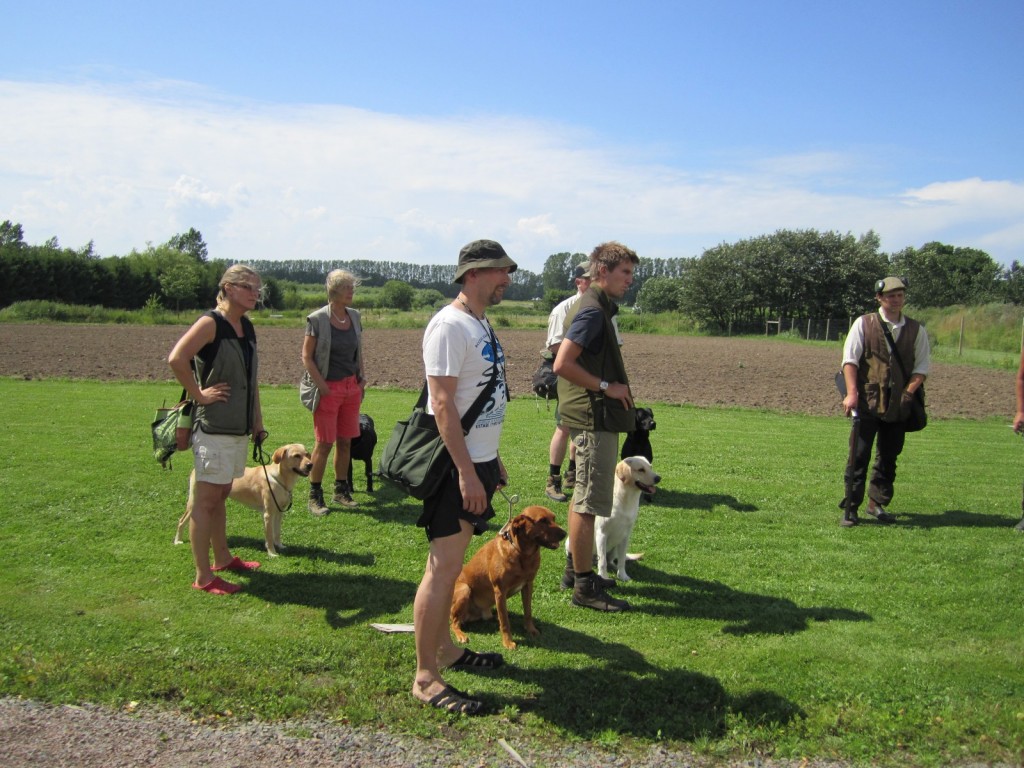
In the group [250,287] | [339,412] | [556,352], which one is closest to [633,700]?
[250,287]

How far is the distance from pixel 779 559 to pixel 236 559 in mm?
4361

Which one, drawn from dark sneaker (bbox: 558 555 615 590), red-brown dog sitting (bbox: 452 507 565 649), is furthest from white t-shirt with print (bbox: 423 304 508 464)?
dark sneaker (bbox: 558 555 615 590)

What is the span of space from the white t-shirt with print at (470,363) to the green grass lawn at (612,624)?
1.34 metres

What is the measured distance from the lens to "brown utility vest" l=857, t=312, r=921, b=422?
7234 mm

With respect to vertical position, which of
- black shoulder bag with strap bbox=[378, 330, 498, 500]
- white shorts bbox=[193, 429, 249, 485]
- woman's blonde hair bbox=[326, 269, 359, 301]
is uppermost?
woman's blonde hair bbox=[326, 269, 359, 301]

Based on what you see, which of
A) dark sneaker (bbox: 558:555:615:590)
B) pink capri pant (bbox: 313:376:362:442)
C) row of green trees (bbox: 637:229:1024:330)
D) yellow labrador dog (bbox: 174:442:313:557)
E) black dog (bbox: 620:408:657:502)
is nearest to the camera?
dark sneaker (bbox: 558:555:615:590)

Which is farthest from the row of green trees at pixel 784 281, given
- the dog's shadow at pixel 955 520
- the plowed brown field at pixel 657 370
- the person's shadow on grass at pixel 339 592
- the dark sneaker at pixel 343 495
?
the person's shadow on grass at pixel 339 592

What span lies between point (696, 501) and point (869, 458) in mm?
1752

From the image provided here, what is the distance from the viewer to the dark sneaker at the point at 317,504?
7254 millimetres

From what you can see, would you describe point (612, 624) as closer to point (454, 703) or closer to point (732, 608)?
point (732, 608)

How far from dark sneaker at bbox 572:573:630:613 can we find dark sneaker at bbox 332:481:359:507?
328 cm

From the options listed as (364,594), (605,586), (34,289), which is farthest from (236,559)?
A: (34,289)

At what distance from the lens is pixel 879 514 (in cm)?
738

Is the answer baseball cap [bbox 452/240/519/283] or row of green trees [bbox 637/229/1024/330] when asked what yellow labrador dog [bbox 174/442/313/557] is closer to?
baseball cap [bbox 452/240/519/283]
